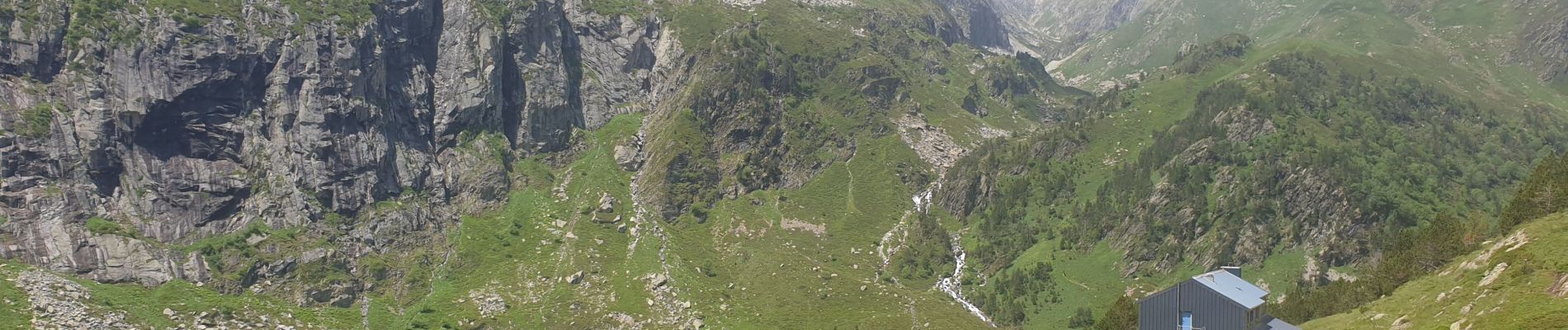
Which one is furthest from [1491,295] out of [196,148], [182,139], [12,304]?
[182,139]

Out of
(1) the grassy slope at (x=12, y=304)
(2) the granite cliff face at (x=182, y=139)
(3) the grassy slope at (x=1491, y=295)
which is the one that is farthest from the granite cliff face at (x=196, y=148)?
(3) the grassy slope at (x=1491, y=295)

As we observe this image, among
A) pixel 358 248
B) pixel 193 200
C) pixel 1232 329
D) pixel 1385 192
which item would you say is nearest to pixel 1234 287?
pixel 1232 329

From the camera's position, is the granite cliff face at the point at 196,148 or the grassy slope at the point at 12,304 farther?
the granite cliff face at the point at 196,148

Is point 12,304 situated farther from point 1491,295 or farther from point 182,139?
point 1491,295

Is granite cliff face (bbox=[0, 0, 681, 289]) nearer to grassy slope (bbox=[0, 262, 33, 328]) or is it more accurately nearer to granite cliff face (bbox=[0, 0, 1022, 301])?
granite cliff face (bbox=[0, 0, 1022, 301])

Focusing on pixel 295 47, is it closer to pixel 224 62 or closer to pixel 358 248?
pixel 224 62

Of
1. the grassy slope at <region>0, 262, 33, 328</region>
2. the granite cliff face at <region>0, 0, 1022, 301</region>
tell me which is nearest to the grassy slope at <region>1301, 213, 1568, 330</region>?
the granite cliff face at <region>0, 0, 1022, 301</region>

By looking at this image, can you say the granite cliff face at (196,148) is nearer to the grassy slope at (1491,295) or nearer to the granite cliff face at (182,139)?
the granite cliff face at (182,139)

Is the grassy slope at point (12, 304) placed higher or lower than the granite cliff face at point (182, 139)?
lower
